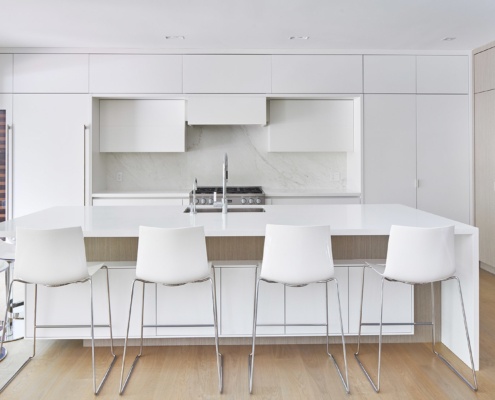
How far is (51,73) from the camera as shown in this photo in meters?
5.43

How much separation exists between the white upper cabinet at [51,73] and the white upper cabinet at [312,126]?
2139 mm

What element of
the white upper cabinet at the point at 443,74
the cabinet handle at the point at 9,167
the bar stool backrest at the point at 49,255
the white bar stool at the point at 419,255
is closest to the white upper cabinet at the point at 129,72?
the cabinet handle at the point at 9,167

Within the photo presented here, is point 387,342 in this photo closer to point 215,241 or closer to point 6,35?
point 215,241

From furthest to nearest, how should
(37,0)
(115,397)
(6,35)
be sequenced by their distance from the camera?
(6,35) < (37,0) < (115,397)

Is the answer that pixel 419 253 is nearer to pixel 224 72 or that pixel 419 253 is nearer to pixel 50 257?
pixel 50 257

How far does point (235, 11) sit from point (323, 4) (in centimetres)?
72

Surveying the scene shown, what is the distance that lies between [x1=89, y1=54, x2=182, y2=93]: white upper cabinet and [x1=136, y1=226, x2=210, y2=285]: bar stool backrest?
3145 mm

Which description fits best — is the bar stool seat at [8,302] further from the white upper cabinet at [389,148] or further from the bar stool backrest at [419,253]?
the white upper cabinet at [389,148]

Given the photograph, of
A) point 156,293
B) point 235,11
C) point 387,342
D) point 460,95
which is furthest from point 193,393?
point 460,95

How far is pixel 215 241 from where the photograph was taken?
3.32 metres

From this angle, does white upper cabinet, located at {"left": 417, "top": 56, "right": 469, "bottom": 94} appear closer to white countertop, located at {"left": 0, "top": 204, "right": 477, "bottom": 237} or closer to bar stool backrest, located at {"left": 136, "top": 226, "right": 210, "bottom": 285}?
white countertop, located at {"left": 0, "top": 204, "right": 477, "bottom": 237}

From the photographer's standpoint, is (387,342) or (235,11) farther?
(235,11)

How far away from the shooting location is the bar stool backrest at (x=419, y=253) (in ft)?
8.81

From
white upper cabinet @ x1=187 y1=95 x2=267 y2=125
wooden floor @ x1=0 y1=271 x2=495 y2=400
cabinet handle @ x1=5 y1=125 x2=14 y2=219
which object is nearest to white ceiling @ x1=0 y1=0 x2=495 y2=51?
white upper cabinet @ x1=187 y1=95 x2=267 y2=125
